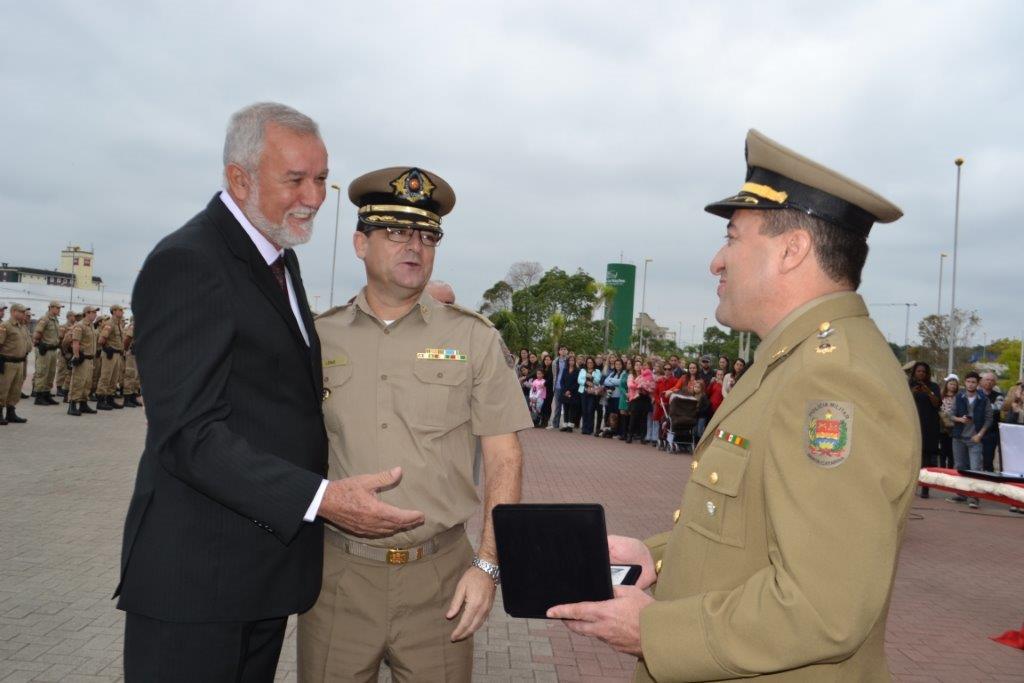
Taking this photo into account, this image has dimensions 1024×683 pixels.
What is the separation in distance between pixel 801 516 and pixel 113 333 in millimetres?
19192

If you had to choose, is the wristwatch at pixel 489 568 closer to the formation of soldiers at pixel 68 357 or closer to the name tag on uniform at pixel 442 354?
the name tag on uniform at pixel 442 354

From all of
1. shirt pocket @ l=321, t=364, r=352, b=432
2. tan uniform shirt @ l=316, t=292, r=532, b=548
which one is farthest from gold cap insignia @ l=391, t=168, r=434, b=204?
shirt pocket @ l=321, t=364, r=352, b=432

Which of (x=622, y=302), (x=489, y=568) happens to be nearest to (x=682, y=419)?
(x=489, y=568)

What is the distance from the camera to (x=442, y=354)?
2.79 metres

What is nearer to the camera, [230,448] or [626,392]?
[230,448]

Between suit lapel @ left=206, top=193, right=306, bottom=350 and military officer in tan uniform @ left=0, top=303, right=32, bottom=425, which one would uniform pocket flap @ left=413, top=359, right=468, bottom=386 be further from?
military officer in tan uniform @ left=0, top=303, right=32, bottom=425

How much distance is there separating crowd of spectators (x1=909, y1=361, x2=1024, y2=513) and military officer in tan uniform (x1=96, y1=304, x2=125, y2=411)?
16122 mm

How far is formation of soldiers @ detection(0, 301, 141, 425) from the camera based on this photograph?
14664 millimetres

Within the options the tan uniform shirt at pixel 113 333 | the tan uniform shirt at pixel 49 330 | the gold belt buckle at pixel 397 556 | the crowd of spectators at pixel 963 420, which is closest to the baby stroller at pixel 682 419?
the crowd of spectators at pixel 963 420

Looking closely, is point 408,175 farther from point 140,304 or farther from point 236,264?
point 140,304

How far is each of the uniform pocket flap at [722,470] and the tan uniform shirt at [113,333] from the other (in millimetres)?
18236

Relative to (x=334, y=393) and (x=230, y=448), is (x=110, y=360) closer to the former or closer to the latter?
(x=334, y=393)

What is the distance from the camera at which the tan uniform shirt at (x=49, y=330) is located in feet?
57.6

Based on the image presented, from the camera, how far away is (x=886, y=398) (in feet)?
5.04
